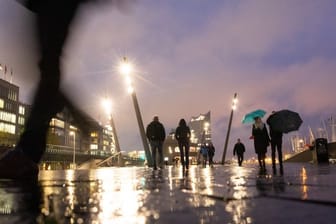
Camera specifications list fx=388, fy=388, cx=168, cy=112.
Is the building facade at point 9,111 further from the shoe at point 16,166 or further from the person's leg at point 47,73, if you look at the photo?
the person's leg at point 47,73

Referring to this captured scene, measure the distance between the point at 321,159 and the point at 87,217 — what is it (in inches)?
886

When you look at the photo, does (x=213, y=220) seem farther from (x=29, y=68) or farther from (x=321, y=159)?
(x=321, y=159)

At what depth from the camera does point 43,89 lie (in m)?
4.43

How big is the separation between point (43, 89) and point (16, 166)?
95cm

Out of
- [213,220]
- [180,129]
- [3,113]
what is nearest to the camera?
[213,220]

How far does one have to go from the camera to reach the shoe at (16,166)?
14.6ft

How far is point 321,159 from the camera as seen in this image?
73.4 feet

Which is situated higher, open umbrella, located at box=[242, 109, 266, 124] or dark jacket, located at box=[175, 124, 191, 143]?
open umbrella, located at box=[242, 109, 266, 124]

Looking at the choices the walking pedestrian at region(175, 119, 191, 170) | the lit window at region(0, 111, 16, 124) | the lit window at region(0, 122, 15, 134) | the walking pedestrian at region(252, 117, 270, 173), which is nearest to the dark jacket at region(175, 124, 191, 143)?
the walking pedestrian at region(175, 119, 191, 170)

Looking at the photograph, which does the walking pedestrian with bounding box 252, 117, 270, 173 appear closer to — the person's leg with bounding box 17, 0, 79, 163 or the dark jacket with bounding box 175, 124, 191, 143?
the dark jacket with bounding box 175, 124, 191, 143

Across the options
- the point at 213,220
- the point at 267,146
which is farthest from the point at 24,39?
the point at 267,146

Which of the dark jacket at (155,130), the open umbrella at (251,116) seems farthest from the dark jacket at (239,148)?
the dark jacket at (155,130)

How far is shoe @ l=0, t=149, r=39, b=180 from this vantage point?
445 cm

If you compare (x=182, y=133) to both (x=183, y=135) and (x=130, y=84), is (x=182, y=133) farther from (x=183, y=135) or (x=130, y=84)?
(x=130, y=84)
